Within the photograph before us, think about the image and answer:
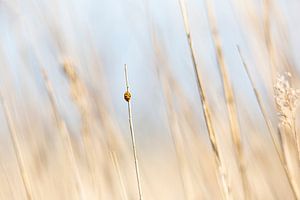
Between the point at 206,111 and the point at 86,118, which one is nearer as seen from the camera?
the point at 206,111

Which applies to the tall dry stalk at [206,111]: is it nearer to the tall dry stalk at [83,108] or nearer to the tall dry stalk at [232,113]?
the tall dry stalk at [232,113]

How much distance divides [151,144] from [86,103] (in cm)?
59

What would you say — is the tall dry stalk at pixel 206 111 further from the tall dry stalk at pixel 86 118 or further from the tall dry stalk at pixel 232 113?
the tall dry stalk at pixel 86 118

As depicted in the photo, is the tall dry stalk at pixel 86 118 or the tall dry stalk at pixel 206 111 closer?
the tall dry stalk at pixel 206 111

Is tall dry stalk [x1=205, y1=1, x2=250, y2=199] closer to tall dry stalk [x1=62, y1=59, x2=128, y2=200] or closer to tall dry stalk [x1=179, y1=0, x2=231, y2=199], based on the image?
tall dry stalk [x1=179, y1=0, x2=231, y2=199]

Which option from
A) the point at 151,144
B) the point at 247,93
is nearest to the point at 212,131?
the point at 247,93

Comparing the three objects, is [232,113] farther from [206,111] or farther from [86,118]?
[86,118]

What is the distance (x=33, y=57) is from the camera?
46.7 inches

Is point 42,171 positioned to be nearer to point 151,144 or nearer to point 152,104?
point 152,104

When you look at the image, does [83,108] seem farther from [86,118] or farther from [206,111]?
[206,111]

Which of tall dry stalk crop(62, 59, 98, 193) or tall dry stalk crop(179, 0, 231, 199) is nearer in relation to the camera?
tall dry stalk crop(179, 0, 231, 199)

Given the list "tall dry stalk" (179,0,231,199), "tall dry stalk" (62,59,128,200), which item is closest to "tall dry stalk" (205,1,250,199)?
"tall dry stalk" (179,0,231,199)

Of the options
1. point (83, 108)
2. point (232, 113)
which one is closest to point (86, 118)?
point (83, 108)

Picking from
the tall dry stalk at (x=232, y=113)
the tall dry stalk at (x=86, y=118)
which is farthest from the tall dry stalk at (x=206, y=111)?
the tall dry stalk at (x=86, y=118)
